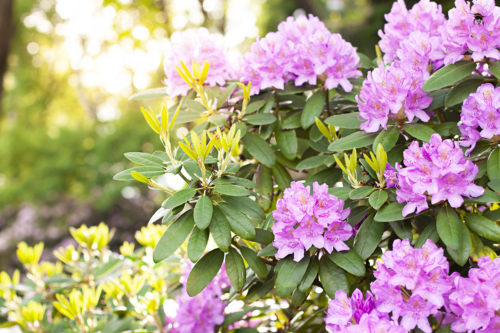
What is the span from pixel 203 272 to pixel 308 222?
0.29 meters

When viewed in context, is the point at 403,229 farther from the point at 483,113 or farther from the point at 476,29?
the point at 476,29

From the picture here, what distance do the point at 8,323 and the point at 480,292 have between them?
60.9 inches

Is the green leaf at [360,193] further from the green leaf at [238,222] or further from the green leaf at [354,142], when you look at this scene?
the green leaf at [238,222]

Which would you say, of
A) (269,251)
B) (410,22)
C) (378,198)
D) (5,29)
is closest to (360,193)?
(378,198)

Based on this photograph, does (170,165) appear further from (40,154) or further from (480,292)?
(40,154)

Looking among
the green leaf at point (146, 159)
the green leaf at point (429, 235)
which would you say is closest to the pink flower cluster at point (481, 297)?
the green leaf at point (429, 235)

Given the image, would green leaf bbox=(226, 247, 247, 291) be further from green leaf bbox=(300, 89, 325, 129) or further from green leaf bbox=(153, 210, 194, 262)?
green leaf bbox=(300, 89, 325, 129)

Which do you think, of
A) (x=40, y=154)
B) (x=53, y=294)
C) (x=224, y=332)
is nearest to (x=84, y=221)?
(x=40, y=154)

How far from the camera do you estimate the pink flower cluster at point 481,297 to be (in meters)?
0.65

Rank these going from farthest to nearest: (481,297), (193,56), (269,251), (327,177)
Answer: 1. (193,56)
2. (327,177)
3. (269,251)
4. (481,297)

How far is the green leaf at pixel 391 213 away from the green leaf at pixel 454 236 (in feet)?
0.24

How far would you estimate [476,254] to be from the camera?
2.57ft

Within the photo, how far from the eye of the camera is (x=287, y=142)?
1.05 m

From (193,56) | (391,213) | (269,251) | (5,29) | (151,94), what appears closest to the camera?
(391,213)
